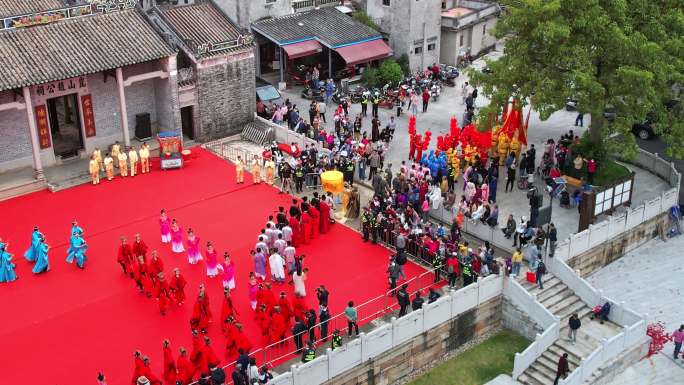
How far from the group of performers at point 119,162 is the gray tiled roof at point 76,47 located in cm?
328

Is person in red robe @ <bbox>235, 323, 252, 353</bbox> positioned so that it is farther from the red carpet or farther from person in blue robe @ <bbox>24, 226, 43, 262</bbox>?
person in blue robe @ <bbox>24, 226, 43, 262</bbox>

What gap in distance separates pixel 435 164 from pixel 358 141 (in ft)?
17.3

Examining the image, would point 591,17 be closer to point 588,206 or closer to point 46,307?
point 588,206

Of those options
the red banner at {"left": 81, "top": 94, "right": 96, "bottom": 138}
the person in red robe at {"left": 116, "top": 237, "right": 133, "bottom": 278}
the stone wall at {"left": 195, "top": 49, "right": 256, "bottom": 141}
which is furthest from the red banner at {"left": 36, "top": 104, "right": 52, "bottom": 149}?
the person in red robe at {"left": 116, "top": 237, "right": 133, "bottom": 278}

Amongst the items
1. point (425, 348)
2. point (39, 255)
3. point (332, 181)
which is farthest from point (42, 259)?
point (425, 348)

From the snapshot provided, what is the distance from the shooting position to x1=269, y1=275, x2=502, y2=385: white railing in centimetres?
2069

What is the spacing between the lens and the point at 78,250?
25781 mm

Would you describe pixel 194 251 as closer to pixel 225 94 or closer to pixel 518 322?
pixel 518 322

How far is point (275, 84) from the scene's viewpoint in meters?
43.1

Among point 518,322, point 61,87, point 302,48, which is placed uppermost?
point 61,87

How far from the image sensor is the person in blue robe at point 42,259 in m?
25.5

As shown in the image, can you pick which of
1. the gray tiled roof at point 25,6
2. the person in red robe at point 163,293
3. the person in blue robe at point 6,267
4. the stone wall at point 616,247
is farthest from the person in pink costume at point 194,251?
the gray tiled roof at point 25,6

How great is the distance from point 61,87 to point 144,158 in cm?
420

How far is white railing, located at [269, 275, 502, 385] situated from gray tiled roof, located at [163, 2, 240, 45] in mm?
17030
